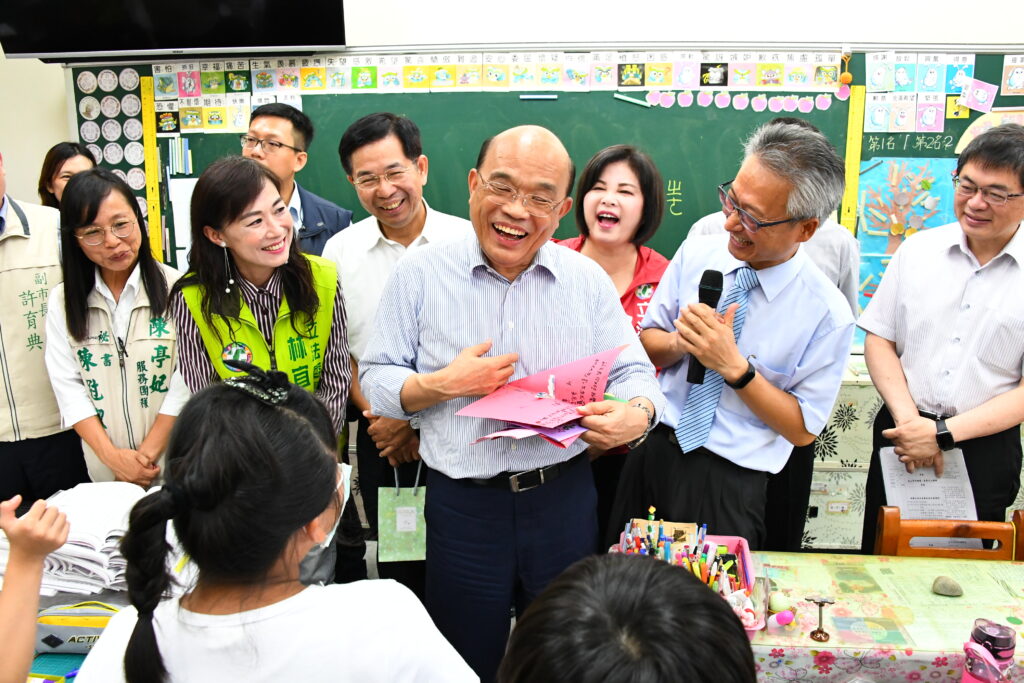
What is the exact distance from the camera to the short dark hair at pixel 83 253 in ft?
6.61

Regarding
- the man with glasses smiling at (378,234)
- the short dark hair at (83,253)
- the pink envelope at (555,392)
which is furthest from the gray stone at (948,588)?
the short dark hair at (83,253)

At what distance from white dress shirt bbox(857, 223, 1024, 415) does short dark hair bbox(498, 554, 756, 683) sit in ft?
5.83

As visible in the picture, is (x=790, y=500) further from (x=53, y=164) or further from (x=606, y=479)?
(x=53, y=164)

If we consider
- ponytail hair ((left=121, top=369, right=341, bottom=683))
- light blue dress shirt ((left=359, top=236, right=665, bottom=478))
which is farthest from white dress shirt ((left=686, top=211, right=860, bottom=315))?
ponytail hair ((left=121, top=369, right=341, bottom=683))

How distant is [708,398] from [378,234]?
120 centimetres

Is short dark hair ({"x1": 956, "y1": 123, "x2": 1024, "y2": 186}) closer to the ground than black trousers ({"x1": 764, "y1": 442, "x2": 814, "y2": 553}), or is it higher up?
higher up

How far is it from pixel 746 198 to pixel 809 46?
1.98 metres

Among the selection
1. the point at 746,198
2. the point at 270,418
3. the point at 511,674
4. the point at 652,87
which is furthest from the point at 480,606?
the point at 652,87

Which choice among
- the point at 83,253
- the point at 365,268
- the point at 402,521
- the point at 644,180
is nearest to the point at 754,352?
the point at 644,180

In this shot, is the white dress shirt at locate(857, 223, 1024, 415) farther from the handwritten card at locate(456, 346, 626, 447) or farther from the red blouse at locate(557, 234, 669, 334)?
the handwritten card at locate(456, 346, 626, 447)

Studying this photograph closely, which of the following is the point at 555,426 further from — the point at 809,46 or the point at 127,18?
the point at 127,18

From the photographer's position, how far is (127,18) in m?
3.43

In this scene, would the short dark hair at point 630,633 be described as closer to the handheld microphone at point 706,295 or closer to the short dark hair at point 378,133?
the handheld microphone at point 706,295

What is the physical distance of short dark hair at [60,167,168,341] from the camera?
201cm
